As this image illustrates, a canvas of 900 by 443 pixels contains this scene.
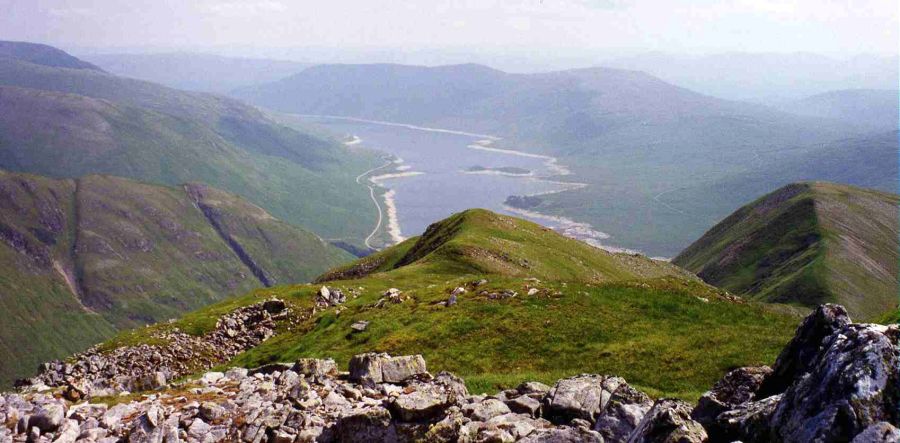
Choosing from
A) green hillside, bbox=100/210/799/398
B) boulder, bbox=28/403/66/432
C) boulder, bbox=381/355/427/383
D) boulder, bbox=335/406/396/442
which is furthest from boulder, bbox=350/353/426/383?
boulder, bbox=28/403/66/432

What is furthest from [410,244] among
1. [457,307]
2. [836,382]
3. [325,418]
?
[836,382]

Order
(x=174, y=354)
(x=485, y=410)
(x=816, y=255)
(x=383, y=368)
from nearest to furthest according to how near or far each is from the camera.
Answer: (x=485, y=410)
(x=383, y=368)
(x=174, y=354)
(x=816, y=255)

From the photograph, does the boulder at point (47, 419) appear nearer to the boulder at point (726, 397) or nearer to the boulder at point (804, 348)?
the boulder at point (726, 397)

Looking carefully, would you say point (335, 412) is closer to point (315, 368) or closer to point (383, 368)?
point (383, 368)

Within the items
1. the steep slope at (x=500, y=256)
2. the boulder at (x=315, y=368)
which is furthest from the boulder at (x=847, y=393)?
the steep slope at (x=500, y=256)

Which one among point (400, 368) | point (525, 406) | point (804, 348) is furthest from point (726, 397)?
point (400, 368)

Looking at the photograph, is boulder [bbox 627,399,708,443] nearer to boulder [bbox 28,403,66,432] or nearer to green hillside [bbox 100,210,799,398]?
green hillside [bbox 100,210,799,398]
